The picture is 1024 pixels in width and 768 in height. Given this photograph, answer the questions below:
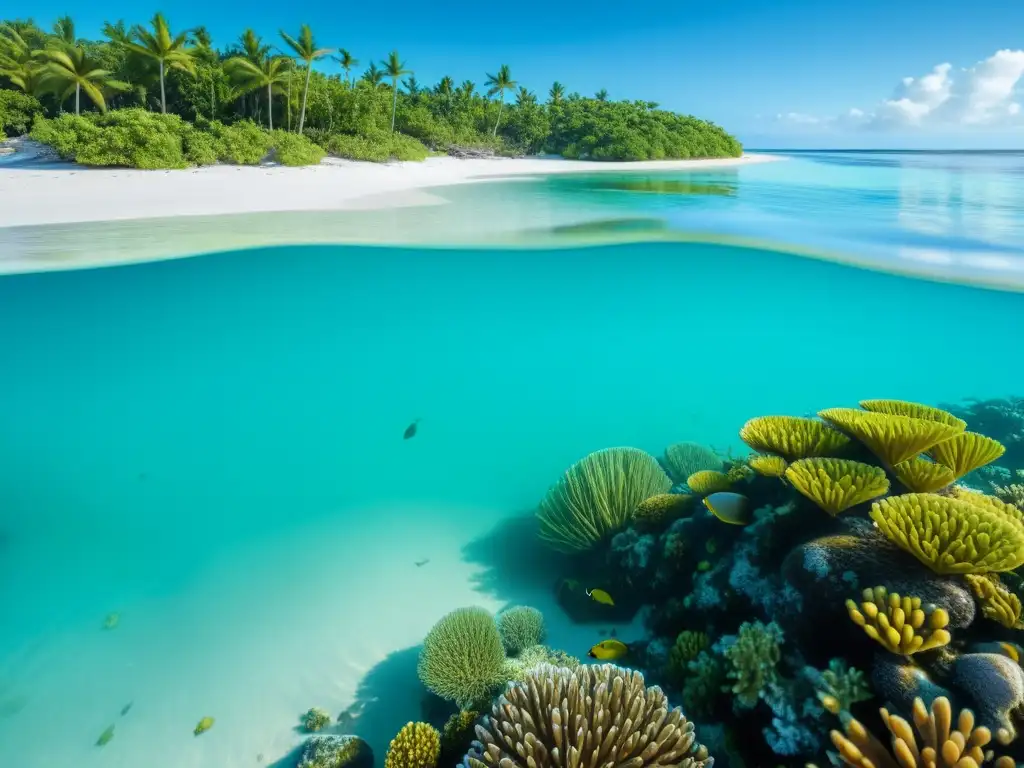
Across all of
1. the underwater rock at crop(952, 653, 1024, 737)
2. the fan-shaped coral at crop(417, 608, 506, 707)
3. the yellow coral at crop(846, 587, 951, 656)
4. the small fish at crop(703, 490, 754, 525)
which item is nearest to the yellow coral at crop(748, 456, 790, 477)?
the small fish at crop(703, 490, 754, 525)

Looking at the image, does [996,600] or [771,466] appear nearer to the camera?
[996,600]

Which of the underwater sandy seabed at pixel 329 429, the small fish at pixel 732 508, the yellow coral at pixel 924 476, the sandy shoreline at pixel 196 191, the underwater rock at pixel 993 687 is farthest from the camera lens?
the sandy shoreline at pixel 196 191

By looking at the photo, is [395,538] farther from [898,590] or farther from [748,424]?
[898,590]

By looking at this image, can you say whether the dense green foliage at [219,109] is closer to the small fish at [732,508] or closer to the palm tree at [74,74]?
the palm tree at [74,74]

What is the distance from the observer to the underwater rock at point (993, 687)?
2.13 meters

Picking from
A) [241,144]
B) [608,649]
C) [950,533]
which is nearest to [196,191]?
[241,144]

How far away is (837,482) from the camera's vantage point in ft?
9.96

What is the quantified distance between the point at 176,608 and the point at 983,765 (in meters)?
6.57

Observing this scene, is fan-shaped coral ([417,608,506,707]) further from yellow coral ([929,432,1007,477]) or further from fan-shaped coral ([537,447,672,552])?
yellow coral ([929,432,1007,477])

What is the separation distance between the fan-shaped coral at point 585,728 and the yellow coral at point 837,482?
1.53 meters

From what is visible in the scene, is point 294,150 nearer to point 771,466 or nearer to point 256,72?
point 256,72

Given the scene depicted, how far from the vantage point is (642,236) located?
16125mm

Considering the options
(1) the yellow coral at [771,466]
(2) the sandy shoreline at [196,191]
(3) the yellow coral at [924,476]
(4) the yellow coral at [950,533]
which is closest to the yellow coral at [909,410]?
(3) the yellow coral at [924,476]

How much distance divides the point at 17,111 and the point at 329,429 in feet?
96.2
